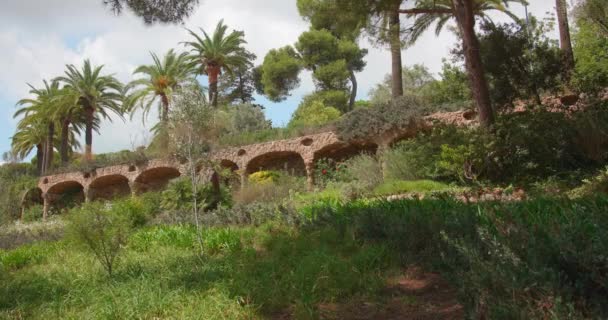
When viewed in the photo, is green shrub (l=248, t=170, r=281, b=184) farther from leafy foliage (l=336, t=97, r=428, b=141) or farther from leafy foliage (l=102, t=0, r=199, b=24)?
leafy foliage (l=102, t=0, r=199, b=24)

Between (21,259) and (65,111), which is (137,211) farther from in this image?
(65,111)

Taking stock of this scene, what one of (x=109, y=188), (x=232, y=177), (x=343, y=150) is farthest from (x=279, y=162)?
(x=109, y=188)

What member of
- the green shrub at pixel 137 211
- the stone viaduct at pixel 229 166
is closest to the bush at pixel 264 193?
the stone viaduct at pixel 229 166

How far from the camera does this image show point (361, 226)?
5297mm

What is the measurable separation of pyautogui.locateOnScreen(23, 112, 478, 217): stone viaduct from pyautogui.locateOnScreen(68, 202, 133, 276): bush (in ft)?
22.4

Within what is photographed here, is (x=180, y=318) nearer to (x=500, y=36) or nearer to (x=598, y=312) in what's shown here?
(x=598, y=312)

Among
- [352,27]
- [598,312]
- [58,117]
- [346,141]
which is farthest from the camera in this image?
[58,117]

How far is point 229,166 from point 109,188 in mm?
8606

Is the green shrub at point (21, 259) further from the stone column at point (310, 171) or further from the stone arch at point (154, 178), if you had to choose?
the stone arch at point (154, 178)

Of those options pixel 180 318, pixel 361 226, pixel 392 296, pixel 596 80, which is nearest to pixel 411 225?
pixel 361 226

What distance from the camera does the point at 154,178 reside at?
74.4 ft

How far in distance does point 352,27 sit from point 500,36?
13.1ft

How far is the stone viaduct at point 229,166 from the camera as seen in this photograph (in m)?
16.8

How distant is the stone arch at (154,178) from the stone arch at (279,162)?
456 cm
